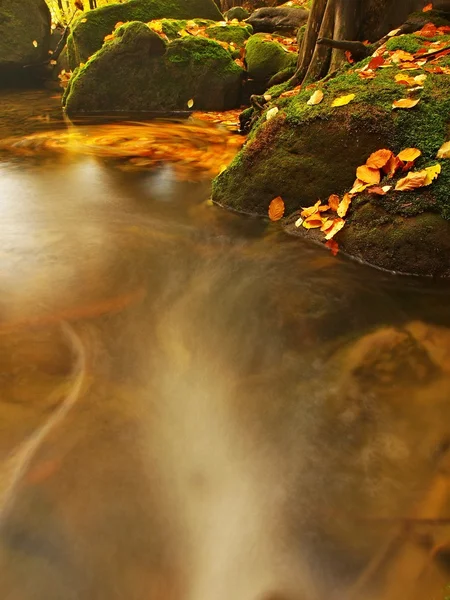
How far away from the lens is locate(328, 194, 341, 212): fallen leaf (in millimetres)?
3338

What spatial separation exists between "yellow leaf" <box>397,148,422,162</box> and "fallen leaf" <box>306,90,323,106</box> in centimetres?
87

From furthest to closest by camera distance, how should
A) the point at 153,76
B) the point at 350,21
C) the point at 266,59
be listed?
the point at 153,76 < the point at 266,59 < the point at 350,21

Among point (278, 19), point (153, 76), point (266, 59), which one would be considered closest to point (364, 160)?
point (266, 59)

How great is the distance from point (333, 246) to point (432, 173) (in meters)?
0.82

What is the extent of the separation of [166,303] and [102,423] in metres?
1.08

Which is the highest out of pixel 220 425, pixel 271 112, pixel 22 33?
pixel 22 33

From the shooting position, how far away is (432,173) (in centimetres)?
285

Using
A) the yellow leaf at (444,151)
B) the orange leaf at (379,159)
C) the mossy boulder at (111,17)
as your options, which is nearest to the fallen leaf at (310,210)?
the orange leaf at (379,159)

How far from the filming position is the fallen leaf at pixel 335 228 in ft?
10.5

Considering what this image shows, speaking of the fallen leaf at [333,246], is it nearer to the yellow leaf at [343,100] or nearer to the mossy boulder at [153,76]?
the yellow leaf at [343,100]

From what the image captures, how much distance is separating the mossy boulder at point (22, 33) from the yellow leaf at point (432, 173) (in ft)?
49.7

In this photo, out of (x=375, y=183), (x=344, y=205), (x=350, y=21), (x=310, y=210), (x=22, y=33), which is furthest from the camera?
(x=22, y=33)

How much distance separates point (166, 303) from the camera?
2814 millimetres

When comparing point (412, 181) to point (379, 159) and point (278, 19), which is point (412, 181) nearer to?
point (379, 159)
